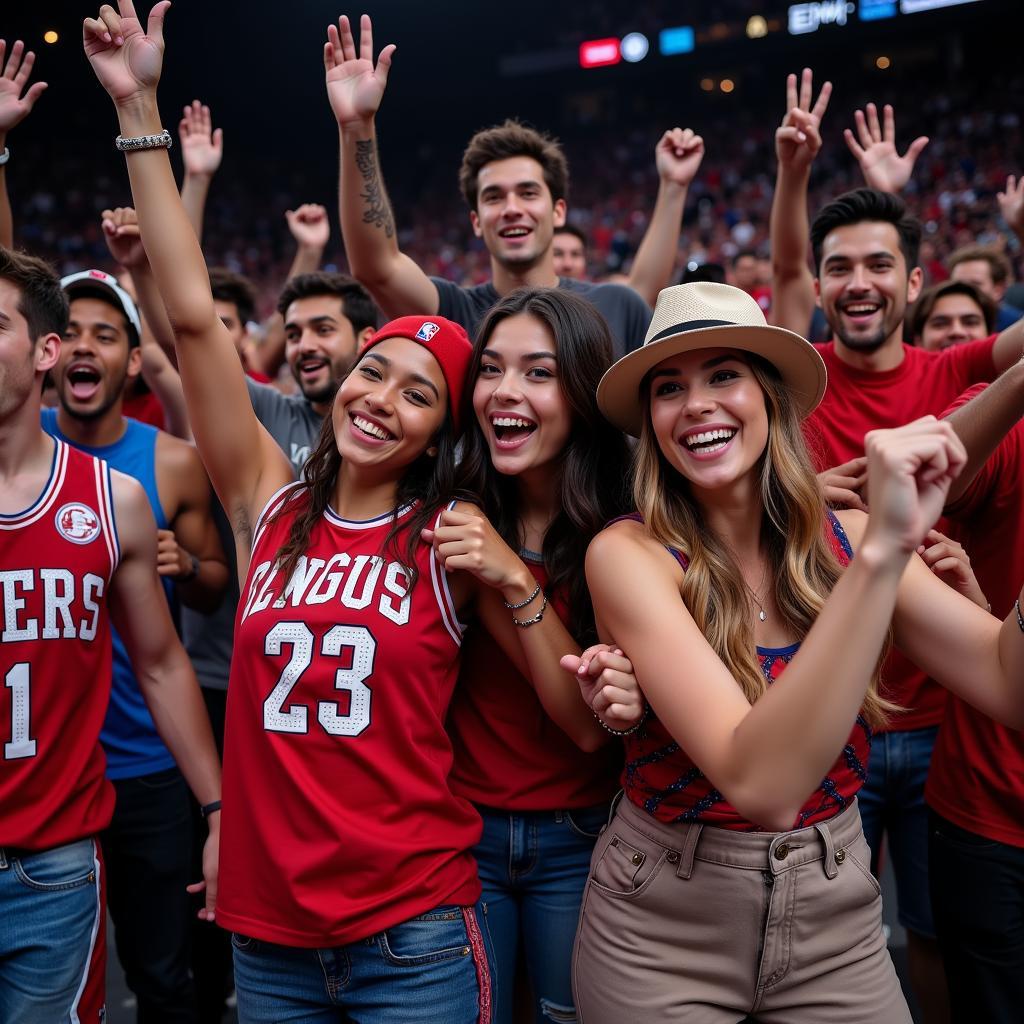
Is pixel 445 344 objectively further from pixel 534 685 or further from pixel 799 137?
pixel 799 137

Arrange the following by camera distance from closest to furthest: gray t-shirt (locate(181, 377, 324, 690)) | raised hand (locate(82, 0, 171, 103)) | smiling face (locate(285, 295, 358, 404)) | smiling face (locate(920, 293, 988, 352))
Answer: raised hand (locate(82, 0, 171, 103))
gray t-shirt (locate(181, 377, 324, 690))
smiling face (locate(285, 295, 358, 404))
smiling face (locate(920, 293, 988, 352))

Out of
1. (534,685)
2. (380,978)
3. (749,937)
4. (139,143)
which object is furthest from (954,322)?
(380,978)

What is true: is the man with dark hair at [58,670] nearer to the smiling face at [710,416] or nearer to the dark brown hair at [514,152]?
the smiling face at [710,416]

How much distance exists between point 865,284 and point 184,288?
6.93 ft

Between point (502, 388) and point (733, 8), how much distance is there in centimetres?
2341

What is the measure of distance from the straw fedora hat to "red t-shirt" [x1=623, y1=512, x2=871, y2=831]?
40cm

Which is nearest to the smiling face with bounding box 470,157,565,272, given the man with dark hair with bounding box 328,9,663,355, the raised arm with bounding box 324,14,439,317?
the man with dark hair with bounding box 328,9,663,355

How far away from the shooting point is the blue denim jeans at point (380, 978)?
6.12ft

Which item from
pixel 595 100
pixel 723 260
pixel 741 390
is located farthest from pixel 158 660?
pixel 595 100

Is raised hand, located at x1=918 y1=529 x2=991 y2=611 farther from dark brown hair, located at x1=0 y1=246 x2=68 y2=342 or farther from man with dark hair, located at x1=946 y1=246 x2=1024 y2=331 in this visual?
man with dark hair, located at x1=946 y1=246 x2=1024 y2=331

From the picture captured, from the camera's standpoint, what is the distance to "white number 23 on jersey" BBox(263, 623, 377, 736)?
1.92 meters

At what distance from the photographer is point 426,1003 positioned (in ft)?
6.14

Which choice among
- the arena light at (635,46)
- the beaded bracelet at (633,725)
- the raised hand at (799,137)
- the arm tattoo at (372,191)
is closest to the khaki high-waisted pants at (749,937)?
the beaded bracelet at (633,725)

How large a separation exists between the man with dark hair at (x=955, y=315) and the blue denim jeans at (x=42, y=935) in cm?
382
